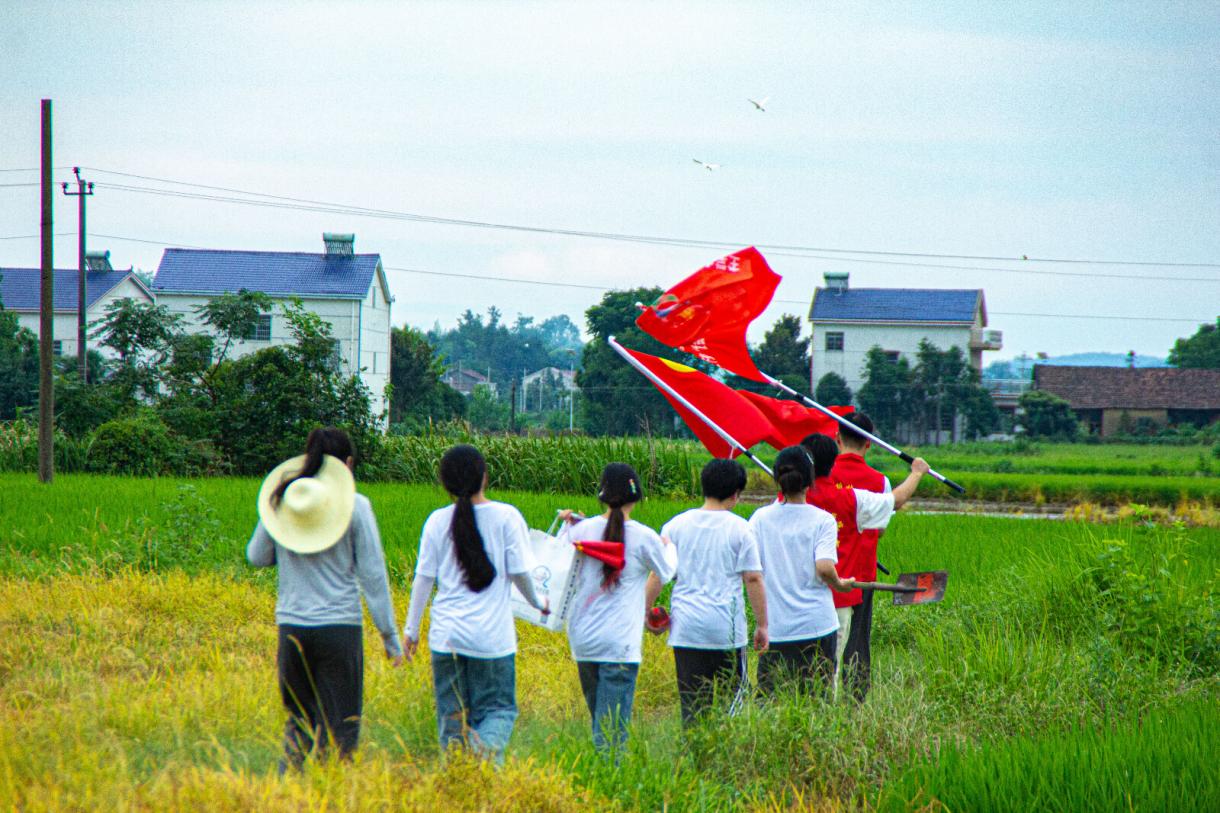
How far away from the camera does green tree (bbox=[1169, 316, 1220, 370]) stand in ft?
231

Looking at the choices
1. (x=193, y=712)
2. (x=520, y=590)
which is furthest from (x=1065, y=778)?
(x=193, y=712)

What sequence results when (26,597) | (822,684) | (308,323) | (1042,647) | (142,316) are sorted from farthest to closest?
1. (142,316)
2. (308,323)
3. (26,597)
4. (1042,647)
5. (822,684)

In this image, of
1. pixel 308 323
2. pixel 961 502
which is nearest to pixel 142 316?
pixel 308 323

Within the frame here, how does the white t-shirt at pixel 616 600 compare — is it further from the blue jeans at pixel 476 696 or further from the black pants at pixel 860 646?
the black pants at pixel 860 646

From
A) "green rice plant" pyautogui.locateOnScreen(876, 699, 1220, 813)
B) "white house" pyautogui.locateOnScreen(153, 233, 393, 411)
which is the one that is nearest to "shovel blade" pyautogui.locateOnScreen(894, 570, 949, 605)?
"green rice plant" pyautogui.locateOnScreen(876, 699, 1220, 813)

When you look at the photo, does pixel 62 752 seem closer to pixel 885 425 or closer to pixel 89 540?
pixel 89 540

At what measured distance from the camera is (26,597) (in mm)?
9180

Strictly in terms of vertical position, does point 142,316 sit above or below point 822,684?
above

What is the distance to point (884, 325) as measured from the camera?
54.4m

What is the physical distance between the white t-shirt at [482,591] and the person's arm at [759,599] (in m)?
1.16

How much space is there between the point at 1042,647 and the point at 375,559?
4.66 metres

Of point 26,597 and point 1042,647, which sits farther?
point 26,597

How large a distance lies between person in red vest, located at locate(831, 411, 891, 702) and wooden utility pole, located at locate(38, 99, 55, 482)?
16.2 m

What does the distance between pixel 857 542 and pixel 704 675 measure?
1373 mm
